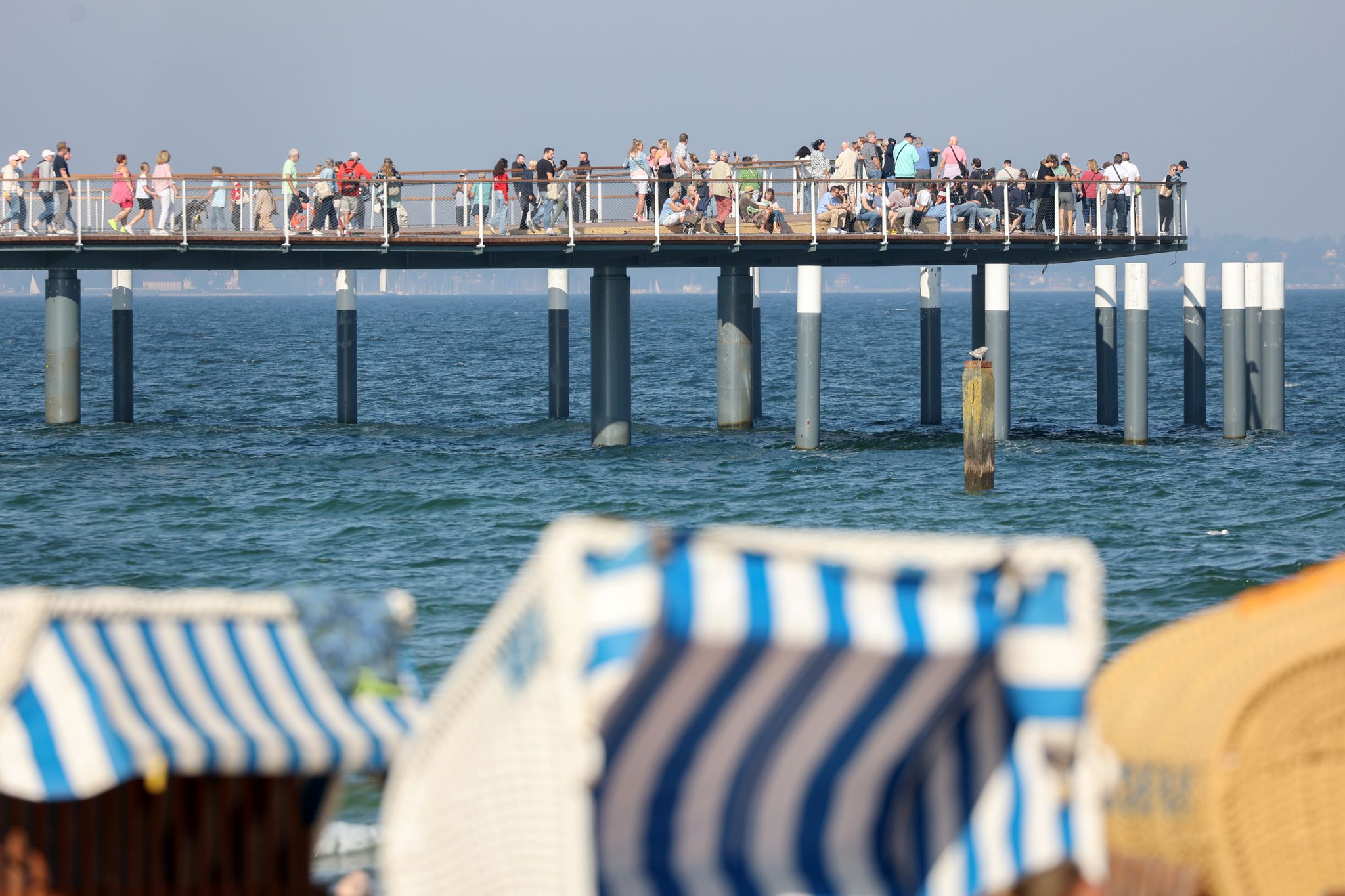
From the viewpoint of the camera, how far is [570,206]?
26.6m

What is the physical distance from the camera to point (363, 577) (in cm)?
1798

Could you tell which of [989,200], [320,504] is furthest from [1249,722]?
[989,200]

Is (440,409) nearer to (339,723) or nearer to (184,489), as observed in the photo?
(184,489)

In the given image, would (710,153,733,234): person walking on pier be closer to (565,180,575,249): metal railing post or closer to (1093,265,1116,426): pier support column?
(565,180,575,249): metal railing post

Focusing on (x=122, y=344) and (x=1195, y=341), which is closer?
(x=1195, y=341)

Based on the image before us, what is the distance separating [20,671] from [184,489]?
20.5 metres

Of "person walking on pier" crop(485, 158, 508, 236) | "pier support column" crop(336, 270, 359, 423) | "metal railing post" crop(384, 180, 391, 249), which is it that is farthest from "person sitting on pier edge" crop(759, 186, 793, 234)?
"pier support column" crop(336, 270, 359, 423)

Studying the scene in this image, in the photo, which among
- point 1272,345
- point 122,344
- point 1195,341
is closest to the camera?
point 1272,345

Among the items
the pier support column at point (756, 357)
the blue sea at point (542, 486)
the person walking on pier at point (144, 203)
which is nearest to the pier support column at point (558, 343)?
the blue sea at point (542, 486)

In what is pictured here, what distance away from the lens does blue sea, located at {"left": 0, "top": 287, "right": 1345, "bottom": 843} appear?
60.7 feet

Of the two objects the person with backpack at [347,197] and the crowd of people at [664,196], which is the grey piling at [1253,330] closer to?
the crowd of people at [664,196]

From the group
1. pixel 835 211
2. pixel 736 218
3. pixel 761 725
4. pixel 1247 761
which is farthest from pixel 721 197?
pixel 761 725

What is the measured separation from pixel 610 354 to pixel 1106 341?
30.0 ft

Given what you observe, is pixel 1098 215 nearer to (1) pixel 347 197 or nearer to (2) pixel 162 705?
(1) pixel 347 197
